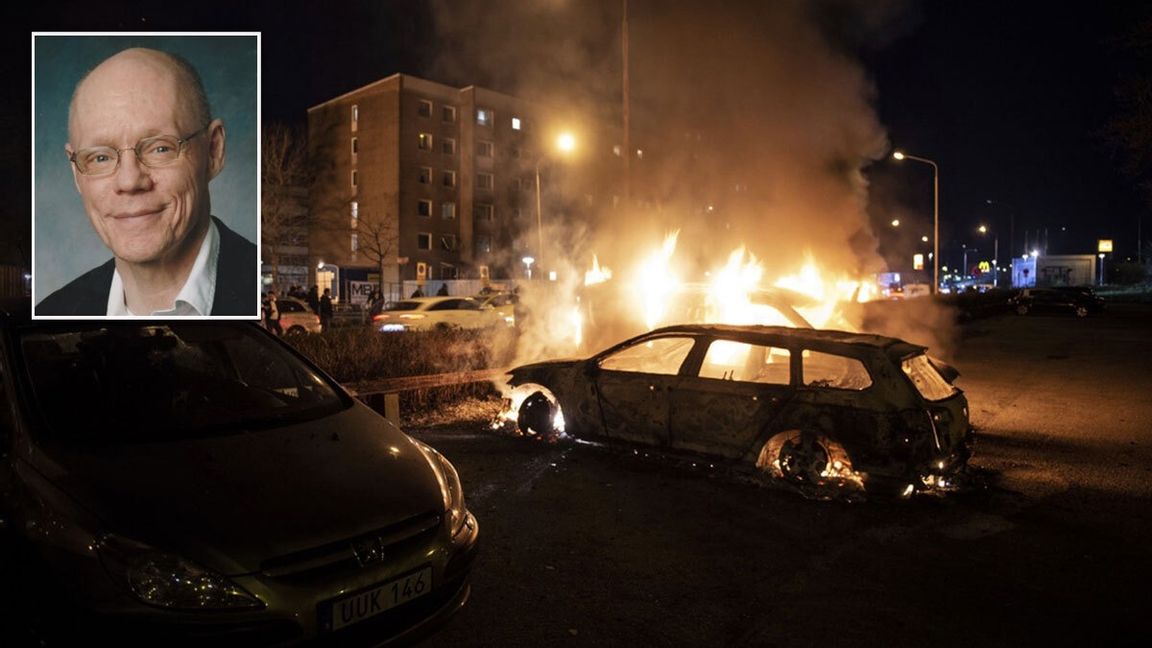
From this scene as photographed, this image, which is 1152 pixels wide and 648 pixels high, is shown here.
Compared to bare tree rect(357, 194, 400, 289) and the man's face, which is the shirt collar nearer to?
the man's face

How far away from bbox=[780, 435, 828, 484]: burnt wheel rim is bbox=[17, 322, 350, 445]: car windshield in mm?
3372

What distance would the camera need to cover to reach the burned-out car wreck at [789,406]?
517 centimetres

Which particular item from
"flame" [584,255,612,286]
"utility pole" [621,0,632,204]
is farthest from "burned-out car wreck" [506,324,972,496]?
"flame" [584,255,612,286]

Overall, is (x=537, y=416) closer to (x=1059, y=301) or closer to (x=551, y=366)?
(x=551, y=366)

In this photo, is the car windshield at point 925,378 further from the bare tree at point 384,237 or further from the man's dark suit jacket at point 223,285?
the bare tree at point 384,237

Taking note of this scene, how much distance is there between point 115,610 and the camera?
2422 millimetres

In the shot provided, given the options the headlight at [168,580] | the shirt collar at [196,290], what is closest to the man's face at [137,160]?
the shirt collar at [196,290]

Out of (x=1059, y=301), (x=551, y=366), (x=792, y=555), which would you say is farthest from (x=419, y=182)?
(x=792, y=555)

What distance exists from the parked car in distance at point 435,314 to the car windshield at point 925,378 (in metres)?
13.6

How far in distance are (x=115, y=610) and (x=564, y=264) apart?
1620 cm

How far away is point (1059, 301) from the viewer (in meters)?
32.1

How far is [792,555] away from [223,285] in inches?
169

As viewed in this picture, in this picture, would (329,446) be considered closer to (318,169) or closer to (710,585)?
(710,585)

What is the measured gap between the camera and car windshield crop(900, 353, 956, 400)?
5.40 metres
